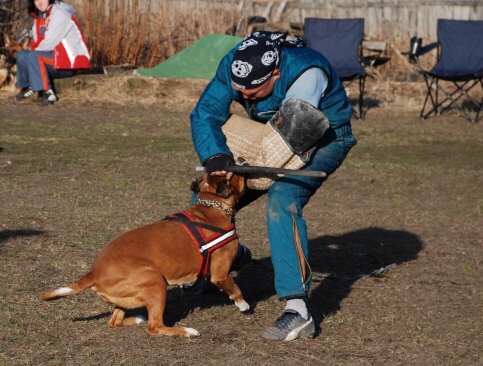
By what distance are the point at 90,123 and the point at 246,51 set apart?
25.0ft

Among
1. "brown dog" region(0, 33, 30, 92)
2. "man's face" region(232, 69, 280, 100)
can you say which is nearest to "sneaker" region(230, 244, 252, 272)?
"man's face" region(232, 69, 280, 100)

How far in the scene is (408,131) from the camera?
42.3 feet

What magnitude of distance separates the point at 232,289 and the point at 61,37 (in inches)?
345

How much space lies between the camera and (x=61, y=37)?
12992 mm

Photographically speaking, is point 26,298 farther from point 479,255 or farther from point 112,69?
point 112,69

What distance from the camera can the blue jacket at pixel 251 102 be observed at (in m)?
4.82

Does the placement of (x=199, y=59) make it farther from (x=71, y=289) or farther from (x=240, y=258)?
(x=71, y=289)

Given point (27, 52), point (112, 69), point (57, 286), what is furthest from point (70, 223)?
point (112, 69)

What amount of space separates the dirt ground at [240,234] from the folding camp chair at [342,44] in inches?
32.8

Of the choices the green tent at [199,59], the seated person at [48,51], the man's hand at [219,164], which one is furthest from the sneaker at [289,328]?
the green tent at [199,59]

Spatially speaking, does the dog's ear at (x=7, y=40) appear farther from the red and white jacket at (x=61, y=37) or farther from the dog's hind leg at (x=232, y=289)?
the dog's hind leg at (x=232, y=289)

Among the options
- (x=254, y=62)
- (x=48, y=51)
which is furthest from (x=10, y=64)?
(x=254, y=62)

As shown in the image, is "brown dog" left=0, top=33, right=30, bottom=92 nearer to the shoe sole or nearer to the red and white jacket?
the red and white jacket

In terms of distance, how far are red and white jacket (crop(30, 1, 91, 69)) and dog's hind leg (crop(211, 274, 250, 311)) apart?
343 inches
